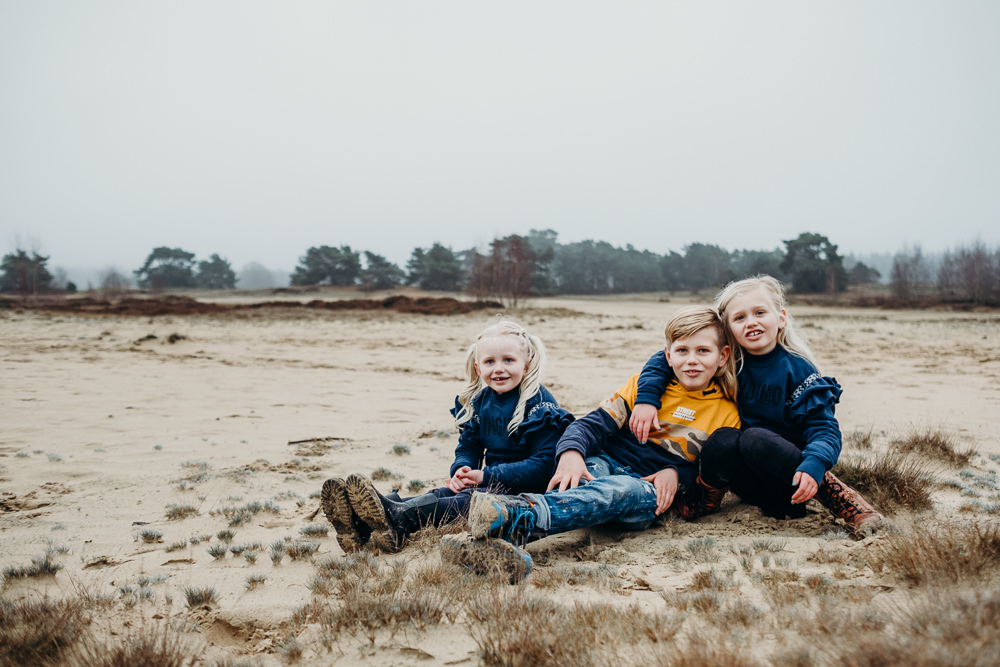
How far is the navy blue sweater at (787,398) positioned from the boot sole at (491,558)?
1228mm

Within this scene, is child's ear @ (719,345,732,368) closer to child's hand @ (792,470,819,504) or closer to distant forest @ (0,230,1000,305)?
child's hand @ (792,470,819,504)

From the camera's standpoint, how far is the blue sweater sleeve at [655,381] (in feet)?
11.2

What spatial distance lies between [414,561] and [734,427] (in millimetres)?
1902

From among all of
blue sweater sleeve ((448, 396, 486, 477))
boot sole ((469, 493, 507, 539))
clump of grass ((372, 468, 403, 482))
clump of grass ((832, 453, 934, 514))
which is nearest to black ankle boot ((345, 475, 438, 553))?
blue sweater sleeve ((448, 396, 486, 477))

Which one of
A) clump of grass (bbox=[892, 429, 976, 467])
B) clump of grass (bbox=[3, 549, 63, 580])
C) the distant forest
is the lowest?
clump of grass (bbox=[3, 549, 63, 580])

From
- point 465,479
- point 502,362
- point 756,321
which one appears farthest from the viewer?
point 502,362

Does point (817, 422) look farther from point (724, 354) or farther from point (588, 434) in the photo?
point (588, 434)

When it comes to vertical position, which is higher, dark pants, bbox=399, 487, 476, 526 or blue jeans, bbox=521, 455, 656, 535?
blue jeans, bbox=521, 455, 656, 535

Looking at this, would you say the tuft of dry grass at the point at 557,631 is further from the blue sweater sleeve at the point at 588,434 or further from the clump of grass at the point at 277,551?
the clump of grass at the point at 277,551

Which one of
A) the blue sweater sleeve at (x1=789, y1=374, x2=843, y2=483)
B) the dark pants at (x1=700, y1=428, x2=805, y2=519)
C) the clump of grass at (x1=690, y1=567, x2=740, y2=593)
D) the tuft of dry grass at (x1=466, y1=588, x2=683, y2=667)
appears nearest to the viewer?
the tuft of dry grass at (x1=466, y1=588, x2=683, y2=667)

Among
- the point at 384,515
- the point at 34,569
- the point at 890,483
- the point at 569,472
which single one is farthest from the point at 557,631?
the point at 890,483

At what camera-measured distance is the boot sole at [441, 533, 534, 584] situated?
2.58 m

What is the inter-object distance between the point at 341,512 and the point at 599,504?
134 centimetres

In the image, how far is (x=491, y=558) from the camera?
2.62m
